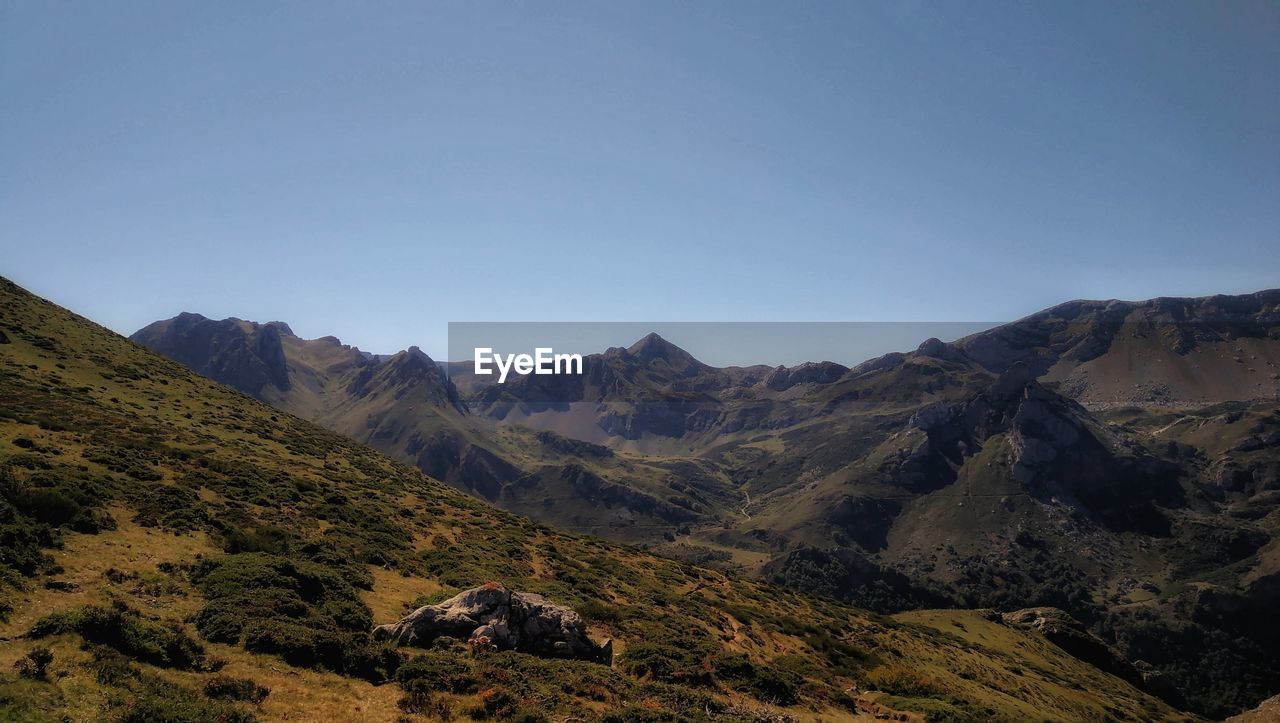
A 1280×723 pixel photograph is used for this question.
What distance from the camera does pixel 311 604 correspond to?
92.0ft

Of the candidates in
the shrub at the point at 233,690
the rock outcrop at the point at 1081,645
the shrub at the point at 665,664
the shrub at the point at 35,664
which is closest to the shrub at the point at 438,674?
the shrub at the point at 233,690

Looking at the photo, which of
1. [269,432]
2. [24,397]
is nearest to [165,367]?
[269,432]

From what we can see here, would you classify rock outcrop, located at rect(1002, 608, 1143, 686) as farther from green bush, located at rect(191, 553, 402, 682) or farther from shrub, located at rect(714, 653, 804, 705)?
green bush, located at rect(191, 553, 402, 682)

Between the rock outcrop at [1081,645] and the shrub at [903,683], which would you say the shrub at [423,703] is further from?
the rock outcrop at [1081,645]

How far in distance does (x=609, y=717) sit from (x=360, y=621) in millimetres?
13320

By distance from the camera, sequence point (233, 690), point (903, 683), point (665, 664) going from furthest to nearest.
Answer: point (903, 683)
point (665, 664)
point (233, 690)

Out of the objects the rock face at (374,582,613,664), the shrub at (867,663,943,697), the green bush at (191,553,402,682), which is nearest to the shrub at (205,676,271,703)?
the green bush at (191,553,402,682)

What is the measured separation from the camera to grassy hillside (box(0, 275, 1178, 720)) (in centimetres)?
1970

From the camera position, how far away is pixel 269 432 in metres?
76.0

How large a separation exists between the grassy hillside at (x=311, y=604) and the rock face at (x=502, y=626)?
1.36 metres

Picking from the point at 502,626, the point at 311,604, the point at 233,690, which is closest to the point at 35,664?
the point at 233,690

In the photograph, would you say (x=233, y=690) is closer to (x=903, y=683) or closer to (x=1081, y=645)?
(x=903, y=683)

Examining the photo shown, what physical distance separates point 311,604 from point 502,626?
9.36m

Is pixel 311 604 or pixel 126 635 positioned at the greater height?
pixel 126 635
